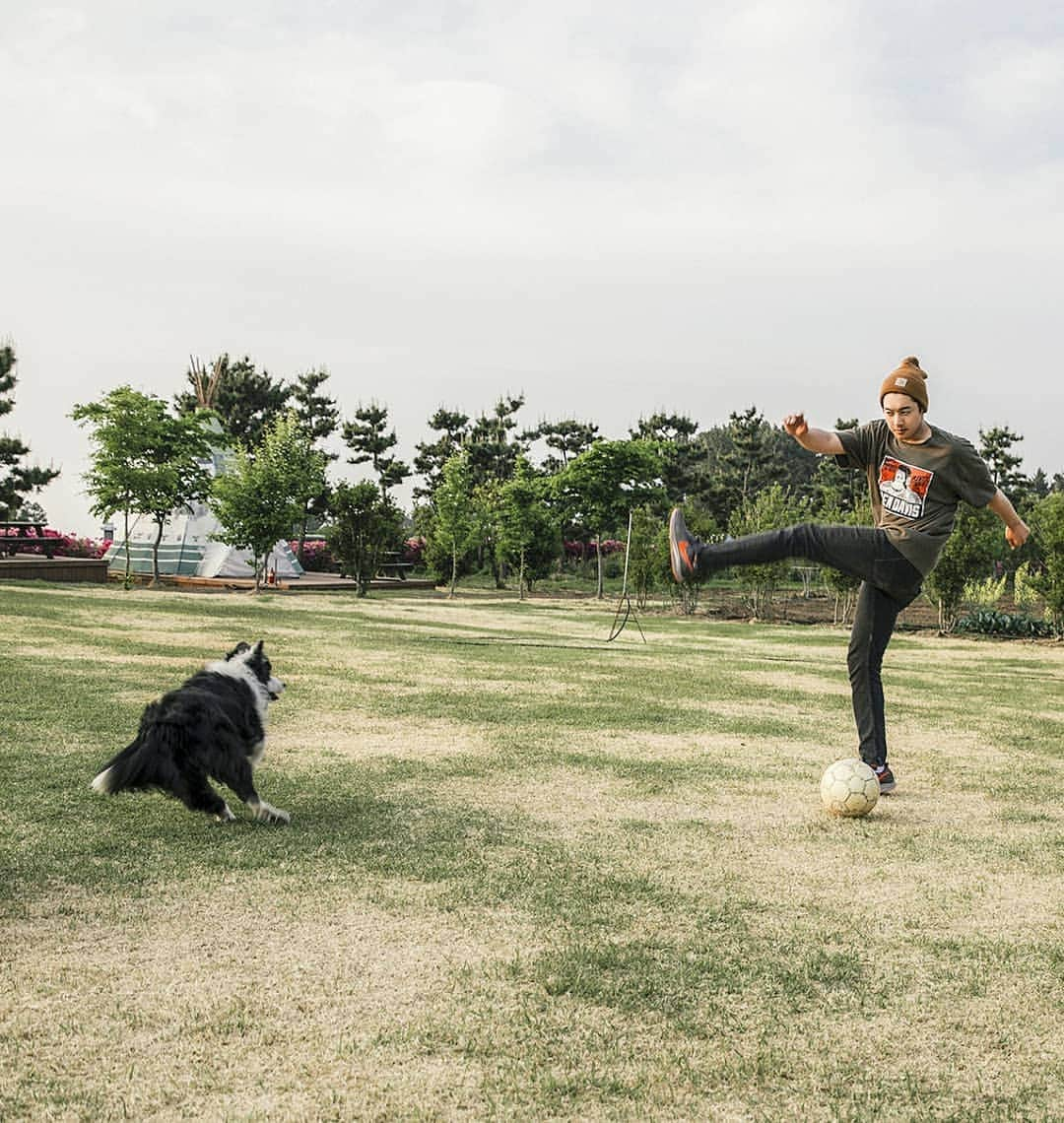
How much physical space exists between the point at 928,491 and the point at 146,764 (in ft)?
13.6

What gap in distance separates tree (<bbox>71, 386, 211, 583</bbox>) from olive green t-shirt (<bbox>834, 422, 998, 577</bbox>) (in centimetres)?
2511

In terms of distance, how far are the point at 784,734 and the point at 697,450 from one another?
42.7 metres

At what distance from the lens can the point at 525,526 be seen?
36031 mm

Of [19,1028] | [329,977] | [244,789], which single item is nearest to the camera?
[19,1028]

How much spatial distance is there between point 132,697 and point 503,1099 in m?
6.72

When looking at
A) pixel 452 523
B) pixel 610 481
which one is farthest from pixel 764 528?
pixel 452 523

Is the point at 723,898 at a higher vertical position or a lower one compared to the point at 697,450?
lower

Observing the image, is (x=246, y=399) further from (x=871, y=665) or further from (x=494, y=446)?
(x=871, y=665)

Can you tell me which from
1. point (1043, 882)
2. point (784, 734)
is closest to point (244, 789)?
point (1043, 882)

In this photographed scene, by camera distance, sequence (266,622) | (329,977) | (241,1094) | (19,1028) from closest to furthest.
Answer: (241,1094), (19,1028), (329,977), (266,622)

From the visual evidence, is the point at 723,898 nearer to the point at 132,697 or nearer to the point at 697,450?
the point at 132,697

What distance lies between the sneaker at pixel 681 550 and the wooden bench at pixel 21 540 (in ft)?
100

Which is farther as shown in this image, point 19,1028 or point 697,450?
point 697,450

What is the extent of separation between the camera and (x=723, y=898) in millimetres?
3967
